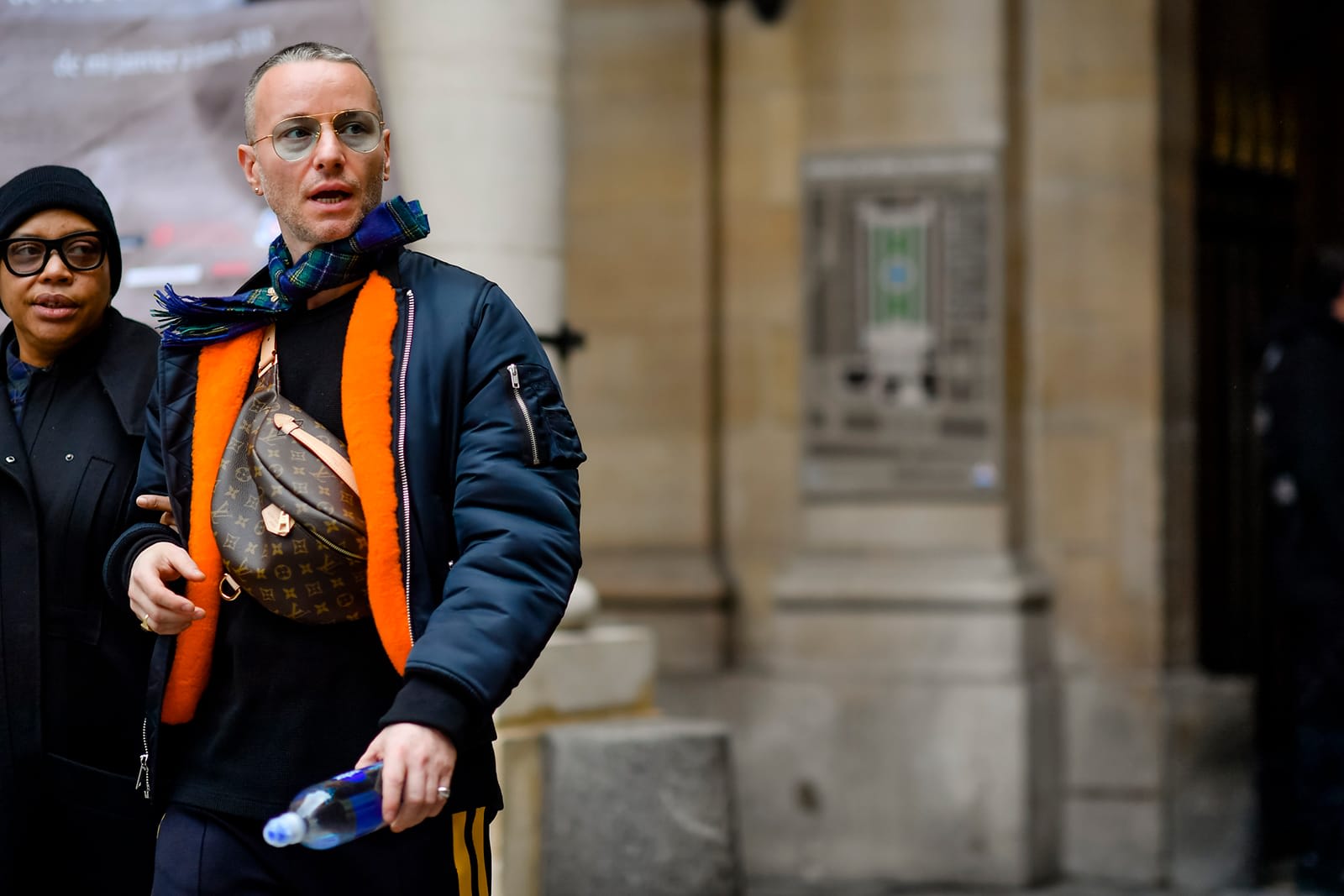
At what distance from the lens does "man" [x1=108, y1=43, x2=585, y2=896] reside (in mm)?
2762

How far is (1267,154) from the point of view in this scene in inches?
331

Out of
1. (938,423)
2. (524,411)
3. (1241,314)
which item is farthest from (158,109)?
(1241,314)

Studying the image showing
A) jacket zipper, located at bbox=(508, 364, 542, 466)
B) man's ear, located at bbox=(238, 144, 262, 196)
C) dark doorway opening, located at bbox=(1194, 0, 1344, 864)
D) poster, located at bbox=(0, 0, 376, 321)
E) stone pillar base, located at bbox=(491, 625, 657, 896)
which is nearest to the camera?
jacket zipper, located at bbox=(508, 364, 542, 466)

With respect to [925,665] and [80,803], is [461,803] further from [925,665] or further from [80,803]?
[925,665]

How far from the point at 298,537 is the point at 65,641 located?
1.17m

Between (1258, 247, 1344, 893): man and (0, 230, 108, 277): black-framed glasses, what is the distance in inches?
166

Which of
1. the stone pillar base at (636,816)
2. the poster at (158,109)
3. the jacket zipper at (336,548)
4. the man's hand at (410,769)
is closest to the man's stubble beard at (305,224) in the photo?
the jacket zipper at (336,548)

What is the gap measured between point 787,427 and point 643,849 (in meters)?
2.62

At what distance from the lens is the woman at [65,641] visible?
375 cm

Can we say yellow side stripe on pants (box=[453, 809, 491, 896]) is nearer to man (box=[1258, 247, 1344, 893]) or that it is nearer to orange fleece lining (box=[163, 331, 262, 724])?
orange fleece lining (box=[163, 331, 262, 724])

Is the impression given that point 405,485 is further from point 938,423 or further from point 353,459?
point 938,423

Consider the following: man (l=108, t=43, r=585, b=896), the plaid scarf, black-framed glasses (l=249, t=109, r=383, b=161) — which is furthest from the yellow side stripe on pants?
black-framed glasses (l=249, t=109, r=383, b=161)

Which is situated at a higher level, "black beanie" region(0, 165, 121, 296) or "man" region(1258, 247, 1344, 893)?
"black beanie" region(0, 165, 121, 296)

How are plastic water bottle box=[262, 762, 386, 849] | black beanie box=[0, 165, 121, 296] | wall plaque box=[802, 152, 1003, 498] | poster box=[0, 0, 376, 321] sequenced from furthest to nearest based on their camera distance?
wall plaque box=[802, 152, 1003, 498] → poster box=[0, 0, 376, 321] → black beanie box=[0, 165, 121, 296] → plastic water bottle box=[262, 762, 386, 849]
